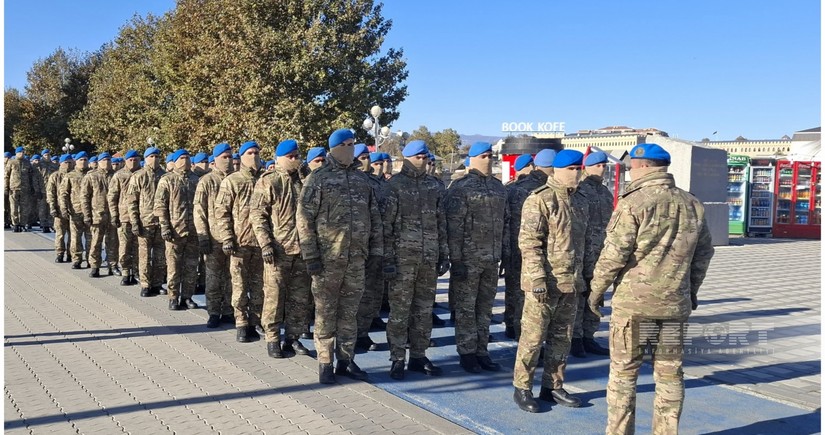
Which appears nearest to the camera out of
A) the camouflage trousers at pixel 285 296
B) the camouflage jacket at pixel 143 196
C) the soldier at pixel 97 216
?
the camouflage trousers at pixel 285 296

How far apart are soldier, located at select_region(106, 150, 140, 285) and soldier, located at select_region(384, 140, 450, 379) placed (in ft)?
19.4

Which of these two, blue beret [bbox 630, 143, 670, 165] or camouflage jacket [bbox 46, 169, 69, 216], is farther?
camouflage jacket [bbox 46, 169, 69, 216]

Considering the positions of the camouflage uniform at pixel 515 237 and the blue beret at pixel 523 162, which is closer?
the camouflage uniform at pixel 515 237

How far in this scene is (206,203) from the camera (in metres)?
8.65

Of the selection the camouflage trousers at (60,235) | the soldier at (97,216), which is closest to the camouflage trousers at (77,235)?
the soldier at (97,216)

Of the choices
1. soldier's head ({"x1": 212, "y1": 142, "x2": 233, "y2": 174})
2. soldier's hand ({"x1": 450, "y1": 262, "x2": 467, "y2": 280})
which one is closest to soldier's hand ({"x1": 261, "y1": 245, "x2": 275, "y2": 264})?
soldier's hand ({"x1": 450, "y1": 262, "x2": 467, "y2": 280})

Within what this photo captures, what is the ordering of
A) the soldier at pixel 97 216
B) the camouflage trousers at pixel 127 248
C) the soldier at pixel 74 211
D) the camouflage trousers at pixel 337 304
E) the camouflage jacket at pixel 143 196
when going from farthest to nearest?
1. the soldier at pixel 74 211
2. the soldier at pixel 97 216
3. the camouflage trousers at pixel 127 248
4. the camouflage jacket at pixel 143 196
5. the camouflage trousers at pixel 337 304

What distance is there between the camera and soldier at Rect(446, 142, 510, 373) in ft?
22.0

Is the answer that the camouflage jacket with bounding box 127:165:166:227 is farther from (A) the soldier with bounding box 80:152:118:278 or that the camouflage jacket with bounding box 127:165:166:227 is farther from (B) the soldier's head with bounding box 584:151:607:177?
(B) the soldier's head with bounding box 584:151:607:177

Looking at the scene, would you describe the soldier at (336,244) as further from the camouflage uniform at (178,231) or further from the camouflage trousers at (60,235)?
the camouflage trousers at (60,235)

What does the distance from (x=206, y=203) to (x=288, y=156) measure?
6.25 feet

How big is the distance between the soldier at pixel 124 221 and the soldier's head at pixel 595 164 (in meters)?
6.81

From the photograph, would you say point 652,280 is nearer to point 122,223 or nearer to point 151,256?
point 151,256

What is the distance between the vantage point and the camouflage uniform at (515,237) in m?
7.64
